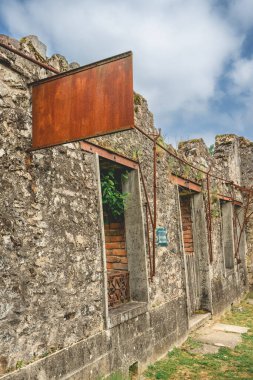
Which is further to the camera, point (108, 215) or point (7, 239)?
point (108, 215)

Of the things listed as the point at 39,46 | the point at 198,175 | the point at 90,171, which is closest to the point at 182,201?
the point at 198,175

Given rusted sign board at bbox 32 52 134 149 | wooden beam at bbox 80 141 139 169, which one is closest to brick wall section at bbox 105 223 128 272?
wooden beam at bbox 80 141 139 169

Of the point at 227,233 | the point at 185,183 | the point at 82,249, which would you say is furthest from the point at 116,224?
the point at 227,233

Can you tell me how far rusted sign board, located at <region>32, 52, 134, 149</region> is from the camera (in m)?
2.78

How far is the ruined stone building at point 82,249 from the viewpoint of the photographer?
118 inches

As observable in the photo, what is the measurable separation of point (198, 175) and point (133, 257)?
3.39 metres

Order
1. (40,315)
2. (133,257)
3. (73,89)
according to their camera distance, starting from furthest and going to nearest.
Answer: (133,257) → (40,315) → (73,89)

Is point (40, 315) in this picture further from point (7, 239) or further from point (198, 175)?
point (198, 175)

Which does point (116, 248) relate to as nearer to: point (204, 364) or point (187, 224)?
point (204, 364)

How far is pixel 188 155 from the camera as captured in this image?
8117 mm

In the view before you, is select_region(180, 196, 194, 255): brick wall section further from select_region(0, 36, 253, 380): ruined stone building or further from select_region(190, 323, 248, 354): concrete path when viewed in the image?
select_region(190, 323, 248, 354): concrete path

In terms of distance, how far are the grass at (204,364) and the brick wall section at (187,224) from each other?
217cm

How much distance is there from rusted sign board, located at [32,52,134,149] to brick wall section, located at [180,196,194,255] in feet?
17.3

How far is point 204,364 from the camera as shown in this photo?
506 centimetres
